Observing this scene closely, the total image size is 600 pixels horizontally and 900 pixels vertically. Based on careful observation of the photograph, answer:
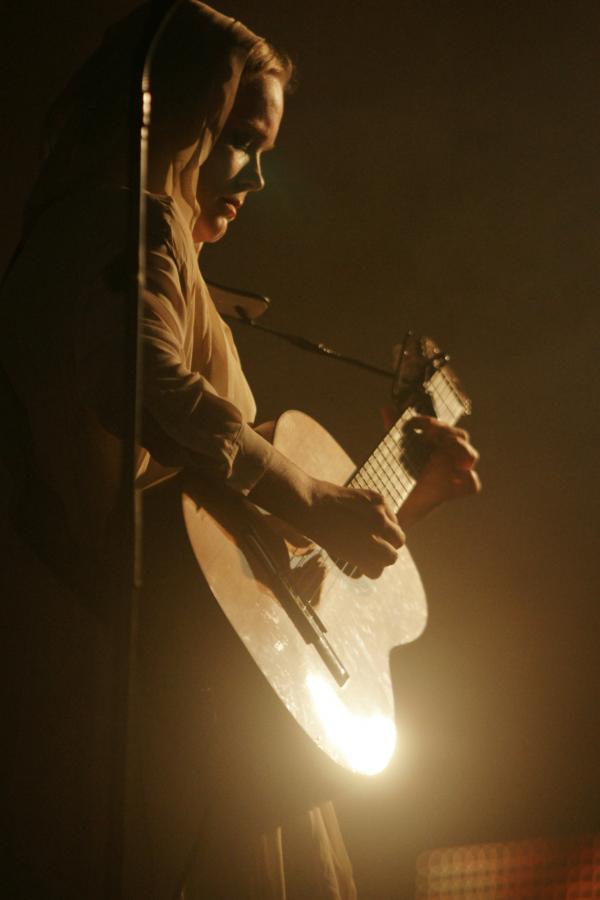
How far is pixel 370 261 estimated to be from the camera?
238 cm

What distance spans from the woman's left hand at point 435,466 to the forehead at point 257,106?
26.2 inches

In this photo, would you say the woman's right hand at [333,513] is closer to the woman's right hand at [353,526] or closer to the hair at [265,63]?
the woman's right hand at [353,526]

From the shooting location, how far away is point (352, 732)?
3.93 feet

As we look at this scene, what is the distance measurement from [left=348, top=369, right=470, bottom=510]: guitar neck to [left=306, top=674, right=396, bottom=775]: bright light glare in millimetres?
431

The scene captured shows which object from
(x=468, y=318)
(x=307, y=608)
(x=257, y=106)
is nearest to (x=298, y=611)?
(x=307, y=608)

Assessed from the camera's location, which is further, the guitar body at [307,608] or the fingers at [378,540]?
the fingers at [378,540]

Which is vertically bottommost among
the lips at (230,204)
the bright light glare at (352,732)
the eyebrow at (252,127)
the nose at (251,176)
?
the bright light glare at (352,732)

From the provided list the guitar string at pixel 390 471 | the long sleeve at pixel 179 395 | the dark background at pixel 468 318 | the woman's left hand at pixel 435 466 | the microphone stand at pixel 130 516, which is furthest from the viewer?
the dark background at pixel 468 318

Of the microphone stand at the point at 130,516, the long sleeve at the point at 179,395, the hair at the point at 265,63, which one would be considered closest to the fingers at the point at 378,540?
the long sleeve at the point at 179,395

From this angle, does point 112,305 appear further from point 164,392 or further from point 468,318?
point 468,318

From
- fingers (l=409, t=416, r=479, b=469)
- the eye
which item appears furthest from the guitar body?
the eye

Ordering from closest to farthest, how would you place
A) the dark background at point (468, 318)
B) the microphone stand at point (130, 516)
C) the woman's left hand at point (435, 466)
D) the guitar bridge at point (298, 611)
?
the microphone stand at point (130, 516)
the guitar bridge at point (298, 611)
the woman's left hand at point (435, 466)
the dark background at point (468, 318)

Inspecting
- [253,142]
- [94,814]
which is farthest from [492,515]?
[94,814]

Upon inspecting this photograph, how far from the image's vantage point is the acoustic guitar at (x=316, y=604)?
1.09m
